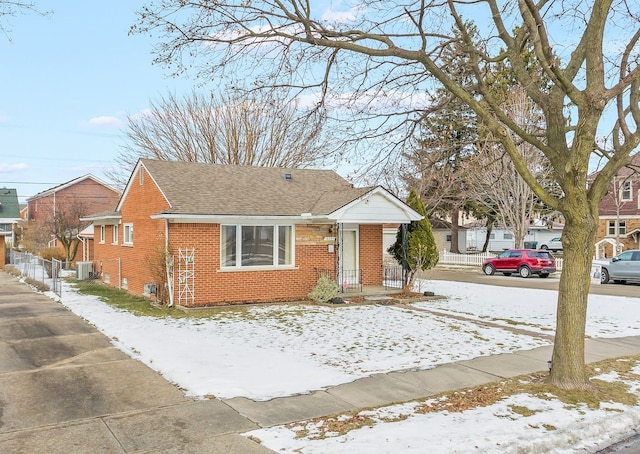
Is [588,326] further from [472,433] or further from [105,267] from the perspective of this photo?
[105,267]

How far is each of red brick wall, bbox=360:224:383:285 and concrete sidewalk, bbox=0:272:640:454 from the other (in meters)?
8.83

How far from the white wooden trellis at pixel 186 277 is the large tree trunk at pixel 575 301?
1017cm

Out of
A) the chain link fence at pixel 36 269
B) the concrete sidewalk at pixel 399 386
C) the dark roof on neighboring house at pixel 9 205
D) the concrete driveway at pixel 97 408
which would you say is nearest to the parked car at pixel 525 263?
the concrete sidewalk at pixel 399 386

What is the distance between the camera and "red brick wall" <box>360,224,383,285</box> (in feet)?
58.6

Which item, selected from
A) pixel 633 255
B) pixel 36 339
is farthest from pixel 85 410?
pixel 633 255

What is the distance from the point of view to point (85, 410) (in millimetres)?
6059

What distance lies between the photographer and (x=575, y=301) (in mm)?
6883

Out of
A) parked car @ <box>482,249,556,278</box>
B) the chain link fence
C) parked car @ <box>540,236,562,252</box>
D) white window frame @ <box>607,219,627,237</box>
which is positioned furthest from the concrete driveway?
parked car @ <box>540,236,562,252</box>

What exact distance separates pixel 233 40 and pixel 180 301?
351 inches

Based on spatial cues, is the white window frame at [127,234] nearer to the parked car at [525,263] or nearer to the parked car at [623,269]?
the parked car at [525,263]

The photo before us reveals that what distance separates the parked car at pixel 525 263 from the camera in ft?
87.2

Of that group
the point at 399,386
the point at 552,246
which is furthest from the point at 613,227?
the point at 399,386

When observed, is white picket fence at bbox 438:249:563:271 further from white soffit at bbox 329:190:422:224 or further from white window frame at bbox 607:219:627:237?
white soffit at bbox 329:190:422:224

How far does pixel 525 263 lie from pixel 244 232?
1779 cm
